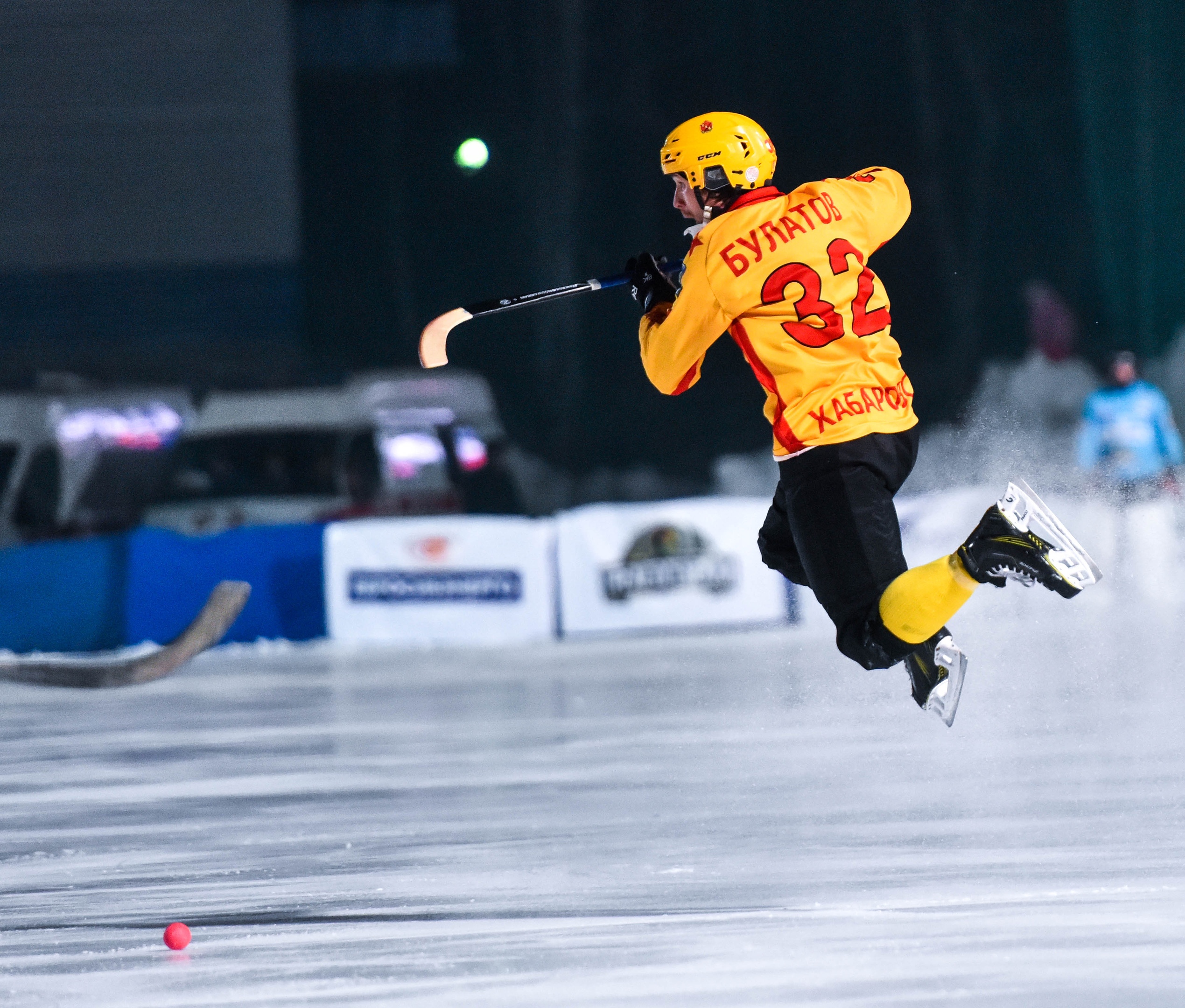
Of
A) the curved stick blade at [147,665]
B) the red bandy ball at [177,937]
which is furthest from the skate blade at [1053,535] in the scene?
the curved stick blade at [147,665]

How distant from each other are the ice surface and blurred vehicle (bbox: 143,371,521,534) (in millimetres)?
2720

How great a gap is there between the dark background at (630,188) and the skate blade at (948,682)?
627 centimetres

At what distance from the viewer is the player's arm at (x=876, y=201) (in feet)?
11.3

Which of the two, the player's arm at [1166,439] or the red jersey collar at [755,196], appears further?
the player's arm at [1166,439]

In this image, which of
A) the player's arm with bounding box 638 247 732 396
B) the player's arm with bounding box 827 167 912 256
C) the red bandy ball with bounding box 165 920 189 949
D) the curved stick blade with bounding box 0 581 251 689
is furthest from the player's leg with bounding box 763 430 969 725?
the curved stick blade with bounding box 0 581 251 689

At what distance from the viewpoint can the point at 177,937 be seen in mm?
2744

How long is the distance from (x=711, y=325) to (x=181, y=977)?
1669mm

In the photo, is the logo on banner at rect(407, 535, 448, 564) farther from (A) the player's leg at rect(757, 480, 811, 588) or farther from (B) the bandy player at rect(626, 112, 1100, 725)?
(B) the bandy player at rect(626, 112, 1100, 725)

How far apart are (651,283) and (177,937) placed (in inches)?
67.2

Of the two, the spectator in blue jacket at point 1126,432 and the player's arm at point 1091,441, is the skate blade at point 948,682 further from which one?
the player's arm at point 1091,441

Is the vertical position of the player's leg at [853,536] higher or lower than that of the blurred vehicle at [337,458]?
lower

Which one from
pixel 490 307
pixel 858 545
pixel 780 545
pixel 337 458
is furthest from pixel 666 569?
pixel 858 545

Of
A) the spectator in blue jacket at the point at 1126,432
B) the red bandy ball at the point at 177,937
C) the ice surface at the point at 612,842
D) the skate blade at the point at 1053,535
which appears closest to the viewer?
the ice surface at the point at 612,842

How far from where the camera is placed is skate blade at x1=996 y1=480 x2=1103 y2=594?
3.22m
